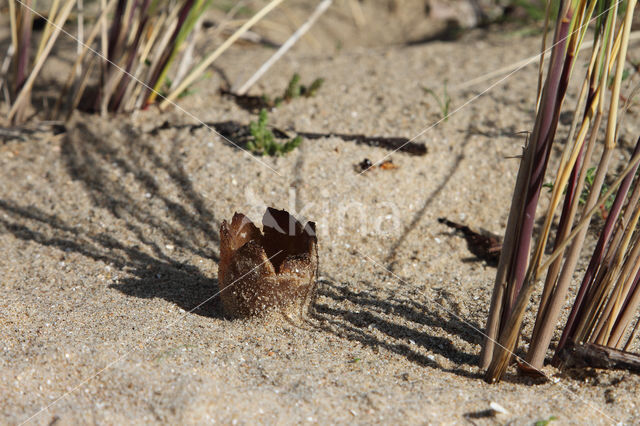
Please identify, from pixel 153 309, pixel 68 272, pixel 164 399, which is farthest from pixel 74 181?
pixel 164 399

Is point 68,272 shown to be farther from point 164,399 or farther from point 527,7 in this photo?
point 527,7

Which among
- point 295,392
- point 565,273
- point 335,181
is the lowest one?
point 295,392

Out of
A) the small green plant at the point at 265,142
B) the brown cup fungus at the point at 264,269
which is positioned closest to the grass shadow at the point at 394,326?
the brown cup fungus at the point at 264,269

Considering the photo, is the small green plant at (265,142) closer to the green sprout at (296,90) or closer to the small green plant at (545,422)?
the green sprout at (296,90)

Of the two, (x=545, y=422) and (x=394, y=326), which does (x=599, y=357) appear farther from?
(x=394, y=326)

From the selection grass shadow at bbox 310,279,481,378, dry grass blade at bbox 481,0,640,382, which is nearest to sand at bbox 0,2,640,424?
grass shadow at bbox 310,279,481,378

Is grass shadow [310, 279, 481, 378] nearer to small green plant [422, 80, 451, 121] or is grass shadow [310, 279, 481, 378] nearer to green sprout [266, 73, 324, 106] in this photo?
small green plant [422, 80, 451, 121]
